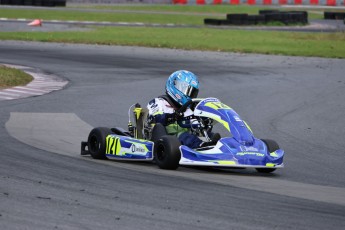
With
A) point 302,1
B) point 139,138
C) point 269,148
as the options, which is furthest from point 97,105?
point 302,1

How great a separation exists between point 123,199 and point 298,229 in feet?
4.73

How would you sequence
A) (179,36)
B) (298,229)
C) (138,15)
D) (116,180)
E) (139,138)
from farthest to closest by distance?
(138,15), (179,36), (139,138), (116,180), (298,229)

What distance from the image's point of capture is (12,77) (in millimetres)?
16484

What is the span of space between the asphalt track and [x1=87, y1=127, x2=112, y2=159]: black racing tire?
206mm

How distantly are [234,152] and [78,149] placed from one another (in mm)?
2351

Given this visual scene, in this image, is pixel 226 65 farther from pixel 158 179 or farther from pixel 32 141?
pixel 158 179

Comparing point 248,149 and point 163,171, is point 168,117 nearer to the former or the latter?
point 163,171

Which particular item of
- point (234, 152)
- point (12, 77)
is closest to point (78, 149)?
point (234, 152)

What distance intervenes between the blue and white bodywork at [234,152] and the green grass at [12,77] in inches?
307

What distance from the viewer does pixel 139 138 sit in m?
9.62

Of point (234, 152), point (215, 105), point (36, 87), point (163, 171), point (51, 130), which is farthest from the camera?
point (36, 87)

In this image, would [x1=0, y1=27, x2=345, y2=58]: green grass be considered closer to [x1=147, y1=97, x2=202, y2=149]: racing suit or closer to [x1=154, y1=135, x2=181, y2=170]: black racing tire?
[x1=147, y1=97, x2=202, y2=149]: racing suit

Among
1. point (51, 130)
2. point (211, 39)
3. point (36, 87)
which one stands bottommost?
point (211, 39)

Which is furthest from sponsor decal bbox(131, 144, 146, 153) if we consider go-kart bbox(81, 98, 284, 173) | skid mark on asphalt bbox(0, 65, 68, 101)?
skid mark on asphalt bbox(0, 65, 68, 101)
